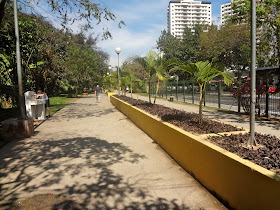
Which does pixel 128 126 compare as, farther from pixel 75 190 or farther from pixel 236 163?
pixel 236 163

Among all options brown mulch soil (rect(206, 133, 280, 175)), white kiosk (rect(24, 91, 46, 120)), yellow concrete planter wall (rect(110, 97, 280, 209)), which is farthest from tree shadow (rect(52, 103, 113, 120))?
brown mulch soil (rect(206, 133, 280, 175))

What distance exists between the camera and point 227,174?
2.98m

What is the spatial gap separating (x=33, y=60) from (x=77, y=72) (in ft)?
51.0

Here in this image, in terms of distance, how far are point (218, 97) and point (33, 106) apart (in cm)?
1043

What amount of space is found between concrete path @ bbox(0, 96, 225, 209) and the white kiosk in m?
3.55

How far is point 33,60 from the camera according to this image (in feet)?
42.5

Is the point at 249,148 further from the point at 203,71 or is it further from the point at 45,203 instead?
the point at 45,203

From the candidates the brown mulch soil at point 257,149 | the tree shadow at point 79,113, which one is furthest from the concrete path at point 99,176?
the tree shadow at point 79,113

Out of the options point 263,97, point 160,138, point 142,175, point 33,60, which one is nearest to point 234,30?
point 263,97

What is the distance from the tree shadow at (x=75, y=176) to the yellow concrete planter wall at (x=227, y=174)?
2.03 feet

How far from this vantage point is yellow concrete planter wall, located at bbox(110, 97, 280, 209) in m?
2.34

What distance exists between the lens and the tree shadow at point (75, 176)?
3260mm

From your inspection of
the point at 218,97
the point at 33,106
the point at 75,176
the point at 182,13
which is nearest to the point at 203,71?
the point at 75,176

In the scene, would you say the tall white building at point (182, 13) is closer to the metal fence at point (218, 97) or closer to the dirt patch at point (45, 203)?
the metal fence at point (218, 97)
